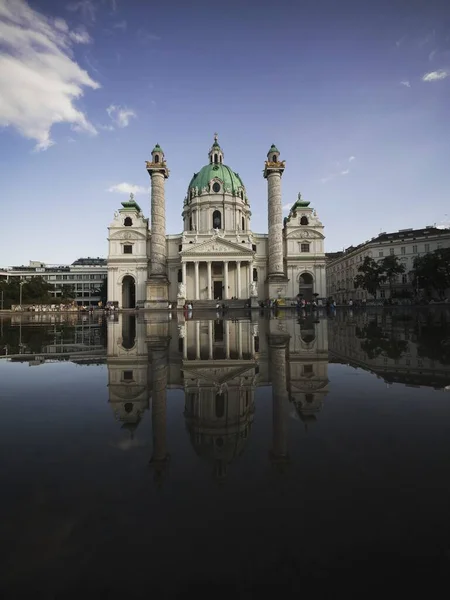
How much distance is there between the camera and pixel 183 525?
2.20m

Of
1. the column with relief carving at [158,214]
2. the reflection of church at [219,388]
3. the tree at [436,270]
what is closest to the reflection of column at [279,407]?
the reflection of church at [219,388]

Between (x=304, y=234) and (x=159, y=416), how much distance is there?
61.1 meters

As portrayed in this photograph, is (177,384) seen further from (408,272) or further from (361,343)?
(408,272)

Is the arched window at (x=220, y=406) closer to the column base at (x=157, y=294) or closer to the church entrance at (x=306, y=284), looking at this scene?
the column base at (x=157, y=294)

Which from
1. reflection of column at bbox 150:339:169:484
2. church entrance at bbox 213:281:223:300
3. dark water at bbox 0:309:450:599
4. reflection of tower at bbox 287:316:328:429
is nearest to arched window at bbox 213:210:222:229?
church entrance at bbox 213:281:223:300

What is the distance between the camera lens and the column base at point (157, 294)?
51156mm

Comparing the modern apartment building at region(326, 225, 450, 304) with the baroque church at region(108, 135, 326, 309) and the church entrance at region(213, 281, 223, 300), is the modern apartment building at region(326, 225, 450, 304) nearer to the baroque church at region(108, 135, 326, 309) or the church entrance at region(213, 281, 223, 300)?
the baroque church at region(108, 135, 326, 309)

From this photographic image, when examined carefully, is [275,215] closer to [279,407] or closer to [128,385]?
[128,385]

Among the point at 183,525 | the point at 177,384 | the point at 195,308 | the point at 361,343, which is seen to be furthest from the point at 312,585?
the point at 195,308

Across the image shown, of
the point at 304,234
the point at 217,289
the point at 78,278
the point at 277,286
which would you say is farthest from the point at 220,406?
the point at 78,278

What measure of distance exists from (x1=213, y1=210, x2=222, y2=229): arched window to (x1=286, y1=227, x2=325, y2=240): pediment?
1253 cm

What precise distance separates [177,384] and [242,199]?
65291 millimetres

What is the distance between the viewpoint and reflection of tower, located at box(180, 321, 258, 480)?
11.4ft

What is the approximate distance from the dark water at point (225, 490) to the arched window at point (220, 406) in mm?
27
